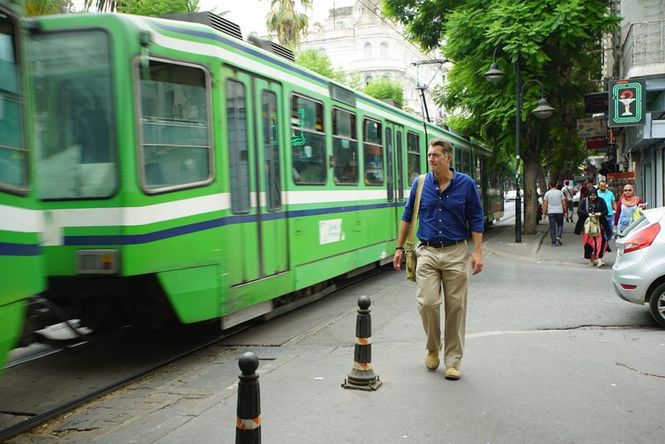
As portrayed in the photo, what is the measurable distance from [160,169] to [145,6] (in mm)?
13263

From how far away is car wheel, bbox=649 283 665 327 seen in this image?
7602mm

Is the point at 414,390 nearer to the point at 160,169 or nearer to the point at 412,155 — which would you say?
the point at 160,169

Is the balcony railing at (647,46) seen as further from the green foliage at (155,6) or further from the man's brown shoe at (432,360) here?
the man's brown shoe at (432,360)

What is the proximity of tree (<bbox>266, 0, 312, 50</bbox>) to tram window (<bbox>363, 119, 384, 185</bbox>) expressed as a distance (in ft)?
72.5

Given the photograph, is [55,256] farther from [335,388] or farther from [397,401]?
[397,401]

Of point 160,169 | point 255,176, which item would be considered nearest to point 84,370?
point 160,169

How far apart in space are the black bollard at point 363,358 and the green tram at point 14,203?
7.64ft

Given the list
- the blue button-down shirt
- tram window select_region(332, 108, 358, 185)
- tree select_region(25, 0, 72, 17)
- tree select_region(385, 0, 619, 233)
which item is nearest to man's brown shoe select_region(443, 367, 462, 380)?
the blue button-down shirt

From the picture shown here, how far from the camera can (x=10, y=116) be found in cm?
397

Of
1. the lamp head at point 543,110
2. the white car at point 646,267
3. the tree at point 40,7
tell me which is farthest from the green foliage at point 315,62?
the white car at point 646,267

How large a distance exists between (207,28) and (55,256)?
261 centimetres

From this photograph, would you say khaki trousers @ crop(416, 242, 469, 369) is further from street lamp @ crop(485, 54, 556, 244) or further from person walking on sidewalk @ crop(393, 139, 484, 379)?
street lamp @ crop(485, 54, 556, 244)

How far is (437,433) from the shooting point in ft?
14.2

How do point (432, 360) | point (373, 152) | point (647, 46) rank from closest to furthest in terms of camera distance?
point (432, 360)
point (373, 152)
point (647, 46)
